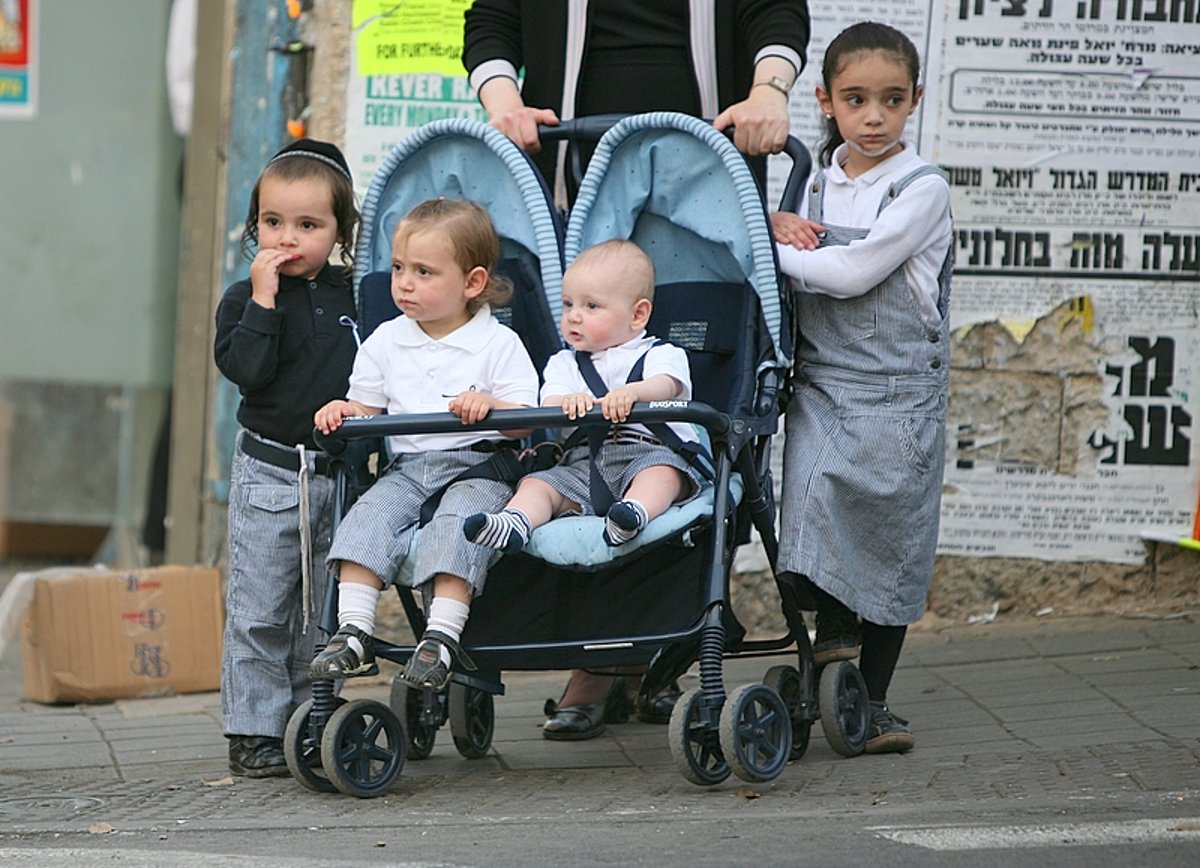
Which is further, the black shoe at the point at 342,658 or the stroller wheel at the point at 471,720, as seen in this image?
the stroller wheel at the point at 471,720

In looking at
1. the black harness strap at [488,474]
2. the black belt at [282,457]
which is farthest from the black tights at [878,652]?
the black belt at [282,457]

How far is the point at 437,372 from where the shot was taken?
4449 millimetres

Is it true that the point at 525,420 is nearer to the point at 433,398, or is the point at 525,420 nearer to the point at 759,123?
the point at 433,398

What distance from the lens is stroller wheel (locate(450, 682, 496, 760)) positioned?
480 cm

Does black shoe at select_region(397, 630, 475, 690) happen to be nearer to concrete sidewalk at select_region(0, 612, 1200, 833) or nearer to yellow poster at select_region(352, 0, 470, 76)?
concrete sidewalk at select_region(0, 612, 1200, 833)

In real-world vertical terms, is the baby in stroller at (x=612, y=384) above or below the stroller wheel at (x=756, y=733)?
above

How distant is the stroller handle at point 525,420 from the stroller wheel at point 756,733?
0.58 metres

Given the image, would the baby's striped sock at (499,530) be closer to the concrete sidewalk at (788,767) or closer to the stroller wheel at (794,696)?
the concrete sidewalk at (788,767)

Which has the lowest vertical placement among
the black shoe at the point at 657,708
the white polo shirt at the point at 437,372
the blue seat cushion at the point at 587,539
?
the black shoe at the point at 657,708

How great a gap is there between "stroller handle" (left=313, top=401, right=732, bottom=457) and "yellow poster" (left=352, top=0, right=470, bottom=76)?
221 cm

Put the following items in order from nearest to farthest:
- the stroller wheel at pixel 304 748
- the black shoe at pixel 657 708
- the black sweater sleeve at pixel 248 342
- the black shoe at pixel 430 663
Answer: the black shoe at pixel 430 663, the stroller wheel at pixel 304 748, the black sweater sleeve at pixel 248 342, the black shoe at pixel 657 708

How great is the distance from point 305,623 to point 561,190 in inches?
52.9

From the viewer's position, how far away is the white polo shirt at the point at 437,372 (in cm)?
444

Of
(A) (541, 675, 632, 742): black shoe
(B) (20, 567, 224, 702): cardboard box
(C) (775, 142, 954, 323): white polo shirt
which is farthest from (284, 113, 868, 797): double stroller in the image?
(B) (20, 567, 224, 702): cardboard box
